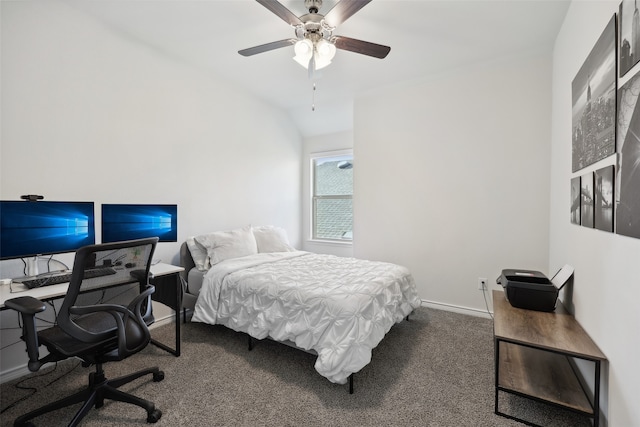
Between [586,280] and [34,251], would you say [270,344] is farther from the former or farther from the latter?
[586,280]

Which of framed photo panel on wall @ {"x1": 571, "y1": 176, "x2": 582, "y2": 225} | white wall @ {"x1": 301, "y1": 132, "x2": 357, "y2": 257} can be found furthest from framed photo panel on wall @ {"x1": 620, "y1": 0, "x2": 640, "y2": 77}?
white wall @ {"x1": 301, "y1": 132, "x2": 357, "y2": 257}

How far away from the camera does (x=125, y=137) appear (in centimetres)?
259

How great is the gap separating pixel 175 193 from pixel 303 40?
2056 millimetres

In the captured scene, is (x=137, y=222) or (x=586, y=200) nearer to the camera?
(x=586, y=200)

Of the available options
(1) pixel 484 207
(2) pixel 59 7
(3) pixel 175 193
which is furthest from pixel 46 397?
(1) pixel 484 207

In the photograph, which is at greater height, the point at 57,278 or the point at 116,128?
the point at 116,128

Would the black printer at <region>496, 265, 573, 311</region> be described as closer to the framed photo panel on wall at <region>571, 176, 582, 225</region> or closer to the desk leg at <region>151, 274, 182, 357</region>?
the framed photo panel on wall at <region>571, 176, 582, 225</region>

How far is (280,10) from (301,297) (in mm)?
1964

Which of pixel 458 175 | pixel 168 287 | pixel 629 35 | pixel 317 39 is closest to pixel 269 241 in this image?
pixel 168 287

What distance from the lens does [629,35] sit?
115cm

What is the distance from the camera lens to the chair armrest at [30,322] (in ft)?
4.36

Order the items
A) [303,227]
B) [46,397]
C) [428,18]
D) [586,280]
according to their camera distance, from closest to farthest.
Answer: [586,280] → [46,397] → [428,18] → [303,227]

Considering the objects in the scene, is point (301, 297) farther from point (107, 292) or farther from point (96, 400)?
point (96, 400)

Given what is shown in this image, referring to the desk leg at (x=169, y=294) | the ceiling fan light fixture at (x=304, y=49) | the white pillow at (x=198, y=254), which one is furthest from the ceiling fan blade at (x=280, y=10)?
the white pillow at (x=198, y=254)
